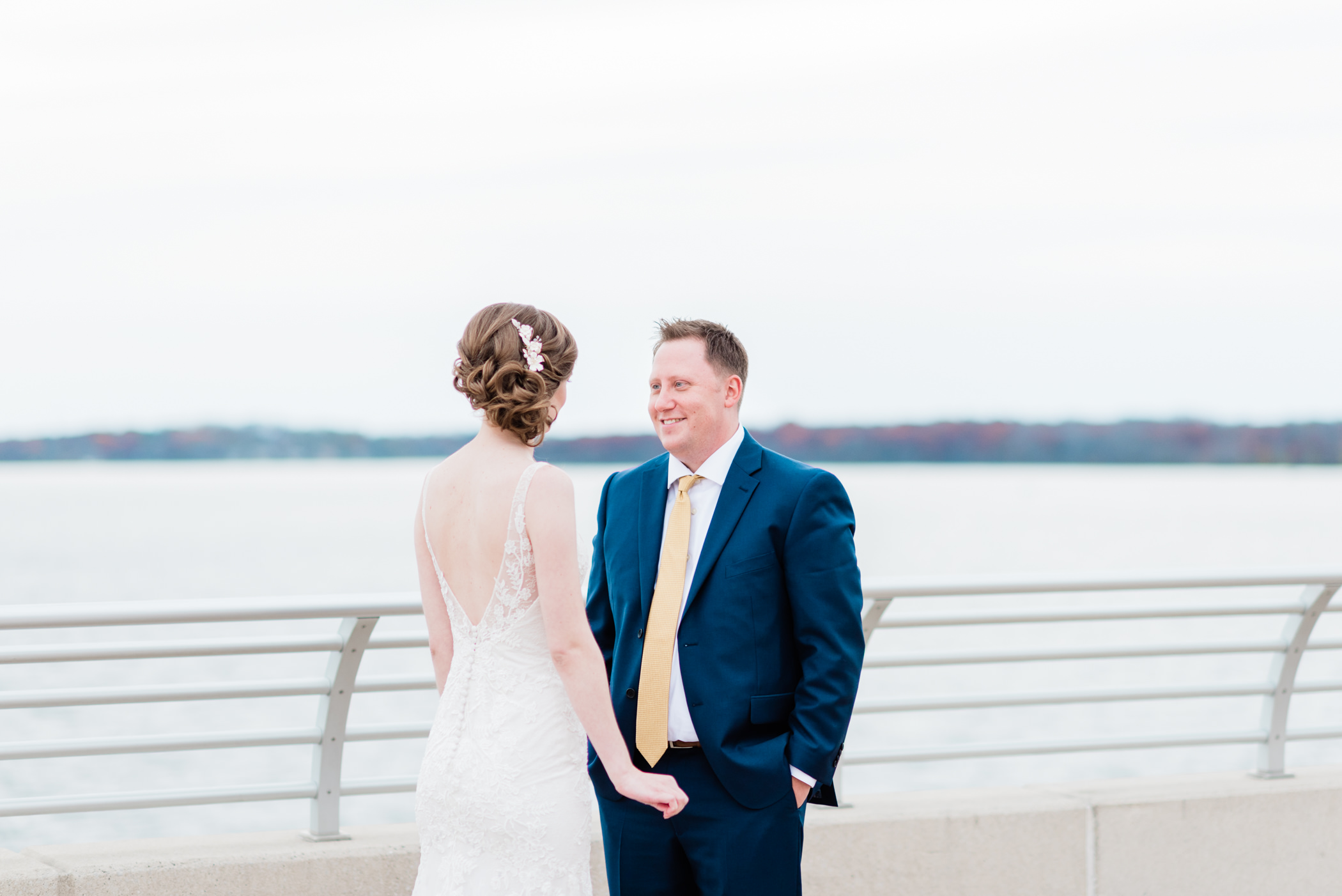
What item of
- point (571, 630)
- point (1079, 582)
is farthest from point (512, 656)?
point (1079, 582)

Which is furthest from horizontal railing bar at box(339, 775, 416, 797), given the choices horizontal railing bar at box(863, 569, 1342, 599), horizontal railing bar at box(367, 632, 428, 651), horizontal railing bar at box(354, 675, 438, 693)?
horizontal railing bar at box(863, 569, 1342, 599)

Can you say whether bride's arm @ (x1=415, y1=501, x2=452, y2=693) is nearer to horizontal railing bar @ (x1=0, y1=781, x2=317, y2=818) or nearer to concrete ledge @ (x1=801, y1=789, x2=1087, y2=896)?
horizontal railing bar @ (x1=0, y1=781, x2=317, y2=818)

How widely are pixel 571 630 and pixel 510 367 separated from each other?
56 centimetres

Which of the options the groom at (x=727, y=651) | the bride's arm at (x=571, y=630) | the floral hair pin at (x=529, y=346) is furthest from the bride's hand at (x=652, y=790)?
the floral hair pin at (x=529, y=346)

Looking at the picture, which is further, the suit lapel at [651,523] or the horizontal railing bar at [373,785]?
the horizontal railing bar at [373,785]

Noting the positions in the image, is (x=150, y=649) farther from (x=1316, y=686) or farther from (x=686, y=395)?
(x=1316, y=686)

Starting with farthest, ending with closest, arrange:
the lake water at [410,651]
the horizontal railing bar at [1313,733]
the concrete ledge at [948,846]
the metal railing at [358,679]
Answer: the lake water at [410,651] < the horizontal railing bar at [1313,733] < the concrete ledge at [948,846] < the metal railing at [358,679]

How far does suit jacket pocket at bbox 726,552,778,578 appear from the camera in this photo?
2924 millimetres

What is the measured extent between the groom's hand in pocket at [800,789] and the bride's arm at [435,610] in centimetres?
82

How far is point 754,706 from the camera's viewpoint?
2.87 meters

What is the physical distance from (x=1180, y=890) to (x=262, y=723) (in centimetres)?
3722

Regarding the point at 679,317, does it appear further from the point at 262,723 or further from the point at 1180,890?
the point at 262,723

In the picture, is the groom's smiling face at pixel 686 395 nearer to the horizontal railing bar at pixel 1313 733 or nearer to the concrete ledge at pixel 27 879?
the concrete ledge at pixel 27 879

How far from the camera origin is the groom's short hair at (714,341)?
297 centimetres
